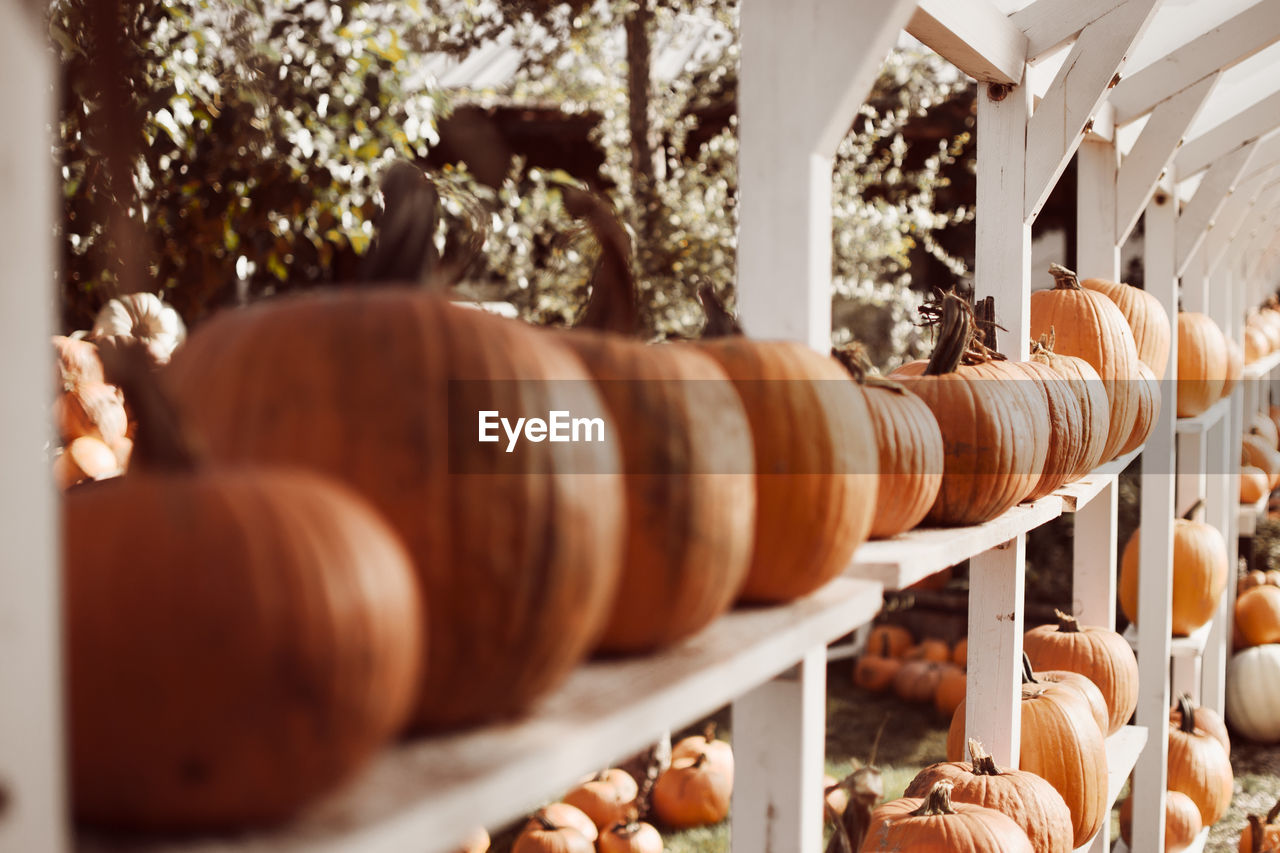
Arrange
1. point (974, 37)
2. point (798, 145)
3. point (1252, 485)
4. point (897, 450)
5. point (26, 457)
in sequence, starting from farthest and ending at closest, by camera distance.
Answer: point (1252, 485)
point (974, 37)
point (897, 450)
point (798, 145)
point (26, 457)

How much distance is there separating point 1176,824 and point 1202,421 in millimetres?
1309

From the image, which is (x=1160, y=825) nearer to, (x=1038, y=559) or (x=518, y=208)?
(x=1038, y=559)

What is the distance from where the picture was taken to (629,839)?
2951 mm

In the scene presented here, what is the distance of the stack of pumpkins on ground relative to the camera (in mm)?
2825

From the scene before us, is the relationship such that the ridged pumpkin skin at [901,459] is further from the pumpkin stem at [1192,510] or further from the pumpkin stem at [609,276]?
the pumpkin stem at [1192,510]

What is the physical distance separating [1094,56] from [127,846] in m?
1.88

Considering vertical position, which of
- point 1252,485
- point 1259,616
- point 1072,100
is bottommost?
point 1259,616

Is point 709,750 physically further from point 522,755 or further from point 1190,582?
point 522,755

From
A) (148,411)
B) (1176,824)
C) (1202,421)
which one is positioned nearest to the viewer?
(148,411)

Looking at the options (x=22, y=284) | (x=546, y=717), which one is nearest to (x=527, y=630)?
(x=546, y=717)

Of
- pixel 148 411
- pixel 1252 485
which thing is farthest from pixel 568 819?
pixel 1252 485

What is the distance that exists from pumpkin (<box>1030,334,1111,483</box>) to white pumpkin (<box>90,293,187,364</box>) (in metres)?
1.72

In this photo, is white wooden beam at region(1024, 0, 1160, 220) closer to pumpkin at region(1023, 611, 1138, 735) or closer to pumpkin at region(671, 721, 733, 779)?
pumpkin at region(1023, 611, 1138, 735)

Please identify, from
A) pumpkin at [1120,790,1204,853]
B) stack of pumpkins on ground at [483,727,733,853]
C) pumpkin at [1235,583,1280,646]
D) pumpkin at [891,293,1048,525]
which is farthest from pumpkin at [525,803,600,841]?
pumpkin at [1235,583,1280,646]
